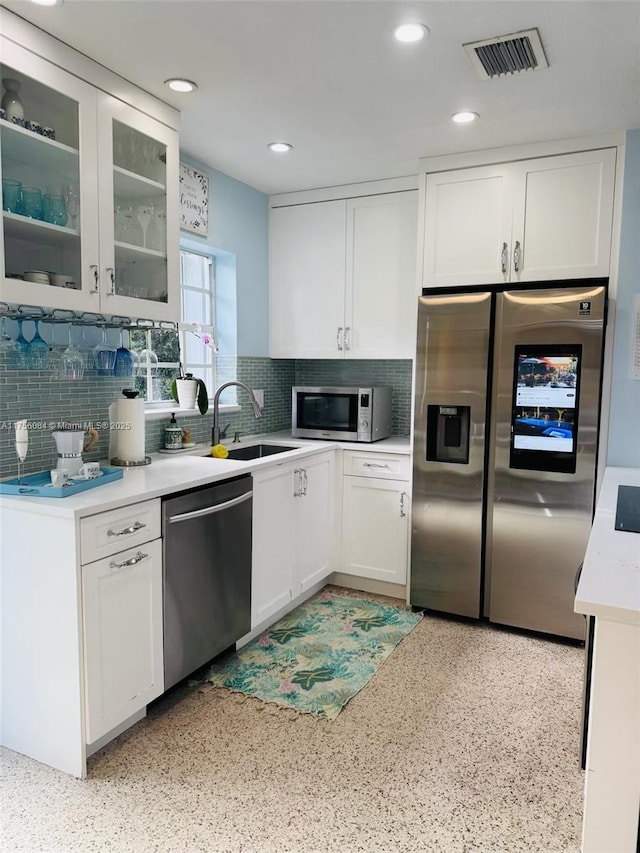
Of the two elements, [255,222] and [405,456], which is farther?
[255,222]

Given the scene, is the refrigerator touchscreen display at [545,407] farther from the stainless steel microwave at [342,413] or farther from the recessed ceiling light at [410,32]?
the recessed ceiling light at [410,32]

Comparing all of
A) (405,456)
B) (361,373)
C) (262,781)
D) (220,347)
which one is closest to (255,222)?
(220,347)

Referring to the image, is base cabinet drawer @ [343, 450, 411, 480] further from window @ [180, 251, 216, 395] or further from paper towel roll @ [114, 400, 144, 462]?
paper towel roll @ [114, 400, 144, 462]

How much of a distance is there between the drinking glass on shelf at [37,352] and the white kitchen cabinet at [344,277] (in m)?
1.75

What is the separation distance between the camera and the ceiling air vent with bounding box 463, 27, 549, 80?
1.95 metres

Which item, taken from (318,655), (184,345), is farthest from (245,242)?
(318,655)

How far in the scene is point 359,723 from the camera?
7.38ft

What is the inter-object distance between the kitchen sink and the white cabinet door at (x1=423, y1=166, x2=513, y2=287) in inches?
51.1

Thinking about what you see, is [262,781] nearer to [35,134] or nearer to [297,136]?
[35,134]

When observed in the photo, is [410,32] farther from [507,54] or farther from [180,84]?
[180,84]

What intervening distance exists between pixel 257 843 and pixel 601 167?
3083mm

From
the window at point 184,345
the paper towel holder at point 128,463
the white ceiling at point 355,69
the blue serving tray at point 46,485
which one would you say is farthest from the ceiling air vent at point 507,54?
the blue serving tray at point 46,485

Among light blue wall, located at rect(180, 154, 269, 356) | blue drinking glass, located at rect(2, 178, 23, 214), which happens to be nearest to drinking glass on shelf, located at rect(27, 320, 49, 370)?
blue drinking glass, located at rect(2, 178, 23, 214)

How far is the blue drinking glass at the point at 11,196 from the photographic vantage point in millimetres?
1922
